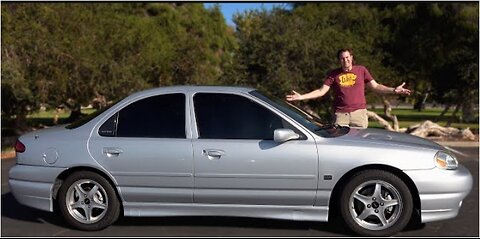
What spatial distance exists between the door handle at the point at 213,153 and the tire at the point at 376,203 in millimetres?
1171

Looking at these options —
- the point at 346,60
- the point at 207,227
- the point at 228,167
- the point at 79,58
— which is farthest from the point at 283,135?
the point at 79,58

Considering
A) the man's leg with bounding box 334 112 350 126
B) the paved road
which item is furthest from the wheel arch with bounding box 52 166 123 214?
the man's leg with bounding box 334 112 350 126

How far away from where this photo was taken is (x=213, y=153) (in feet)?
17.1

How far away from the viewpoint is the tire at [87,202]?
541 cm

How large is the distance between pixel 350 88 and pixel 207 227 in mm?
2402

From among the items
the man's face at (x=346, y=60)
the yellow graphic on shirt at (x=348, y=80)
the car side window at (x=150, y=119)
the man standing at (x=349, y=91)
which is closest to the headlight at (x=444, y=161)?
the man standing at (x=349, y=91)

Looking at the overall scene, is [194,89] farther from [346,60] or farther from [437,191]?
[437,191]

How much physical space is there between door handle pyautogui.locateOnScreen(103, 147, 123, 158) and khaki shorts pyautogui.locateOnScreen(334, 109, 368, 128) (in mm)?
2651

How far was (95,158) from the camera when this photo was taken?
5379mm

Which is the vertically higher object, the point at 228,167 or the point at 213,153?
the point at 213,153

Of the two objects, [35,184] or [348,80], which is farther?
[348,80]

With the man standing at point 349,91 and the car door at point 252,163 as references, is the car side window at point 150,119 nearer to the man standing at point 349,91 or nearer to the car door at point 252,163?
the car door at point 252,163

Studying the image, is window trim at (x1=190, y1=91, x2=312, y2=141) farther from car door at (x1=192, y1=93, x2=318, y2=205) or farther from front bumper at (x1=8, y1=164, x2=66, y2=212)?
front bumper at (x1=8, y1=164, x2=66, y2=212)

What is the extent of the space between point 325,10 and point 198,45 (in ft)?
18.2
